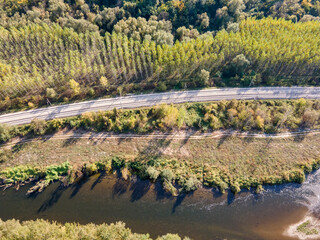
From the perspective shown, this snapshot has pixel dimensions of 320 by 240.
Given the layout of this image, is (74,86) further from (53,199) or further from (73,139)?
(53,199)

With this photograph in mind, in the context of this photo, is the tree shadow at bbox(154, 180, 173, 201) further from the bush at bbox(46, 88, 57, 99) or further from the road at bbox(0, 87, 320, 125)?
the bush at bbox(46, 88, 57, 99)

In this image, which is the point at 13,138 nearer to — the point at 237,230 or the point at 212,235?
the point at 212,235

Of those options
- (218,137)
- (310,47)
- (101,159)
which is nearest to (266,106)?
(218,137)

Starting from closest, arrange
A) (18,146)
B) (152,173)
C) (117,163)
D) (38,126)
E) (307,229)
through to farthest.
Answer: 1. (307,229)
2. (152,173)
3. (117,163)
4. (18,146)
5. (38,126)

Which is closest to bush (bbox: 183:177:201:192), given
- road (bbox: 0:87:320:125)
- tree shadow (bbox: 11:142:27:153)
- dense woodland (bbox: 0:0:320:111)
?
road (bbox: 0:87:320:125)

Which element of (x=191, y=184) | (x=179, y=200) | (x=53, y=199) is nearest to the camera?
(x=53, y=199)

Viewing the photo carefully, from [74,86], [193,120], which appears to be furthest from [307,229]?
[74,86]
